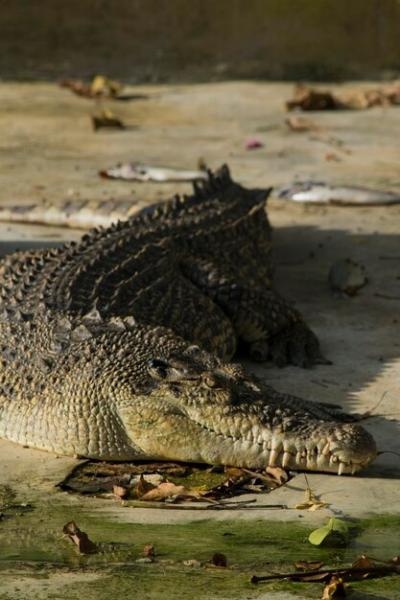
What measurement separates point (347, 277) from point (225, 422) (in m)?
3.26

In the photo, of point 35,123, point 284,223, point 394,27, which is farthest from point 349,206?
point 394,27

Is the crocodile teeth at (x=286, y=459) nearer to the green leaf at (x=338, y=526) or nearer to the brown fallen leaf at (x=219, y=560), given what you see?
the green leaf at (x=338, y=526)

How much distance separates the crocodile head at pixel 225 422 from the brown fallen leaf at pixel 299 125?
821cm

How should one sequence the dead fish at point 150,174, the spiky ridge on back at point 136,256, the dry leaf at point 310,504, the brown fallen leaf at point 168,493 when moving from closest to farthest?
the dry leaf at point 310,504 < the brown fallen leaf at point 168,493 < the spiky ridge on back at point 136,256 < the dead fish at point 150,174

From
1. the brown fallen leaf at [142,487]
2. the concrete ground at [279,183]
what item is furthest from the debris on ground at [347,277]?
the brown fallen leaf at [142,487]

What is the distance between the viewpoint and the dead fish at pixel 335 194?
10.9 m

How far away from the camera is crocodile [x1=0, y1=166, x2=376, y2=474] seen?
5.61m

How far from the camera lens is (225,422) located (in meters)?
5.64

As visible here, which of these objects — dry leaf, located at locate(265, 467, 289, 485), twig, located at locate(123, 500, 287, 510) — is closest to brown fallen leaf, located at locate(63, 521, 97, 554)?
twig, located at locate(123, 500, 287, 510)

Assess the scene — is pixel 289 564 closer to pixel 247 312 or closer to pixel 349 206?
pixel 247 312

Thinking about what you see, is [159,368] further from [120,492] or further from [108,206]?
[108,206]

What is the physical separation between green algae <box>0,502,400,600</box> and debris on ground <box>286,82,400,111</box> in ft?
33.5

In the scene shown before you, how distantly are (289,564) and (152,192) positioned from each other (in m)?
6.96

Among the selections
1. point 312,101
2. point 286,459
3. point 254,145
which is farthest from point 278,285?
point 312,101
